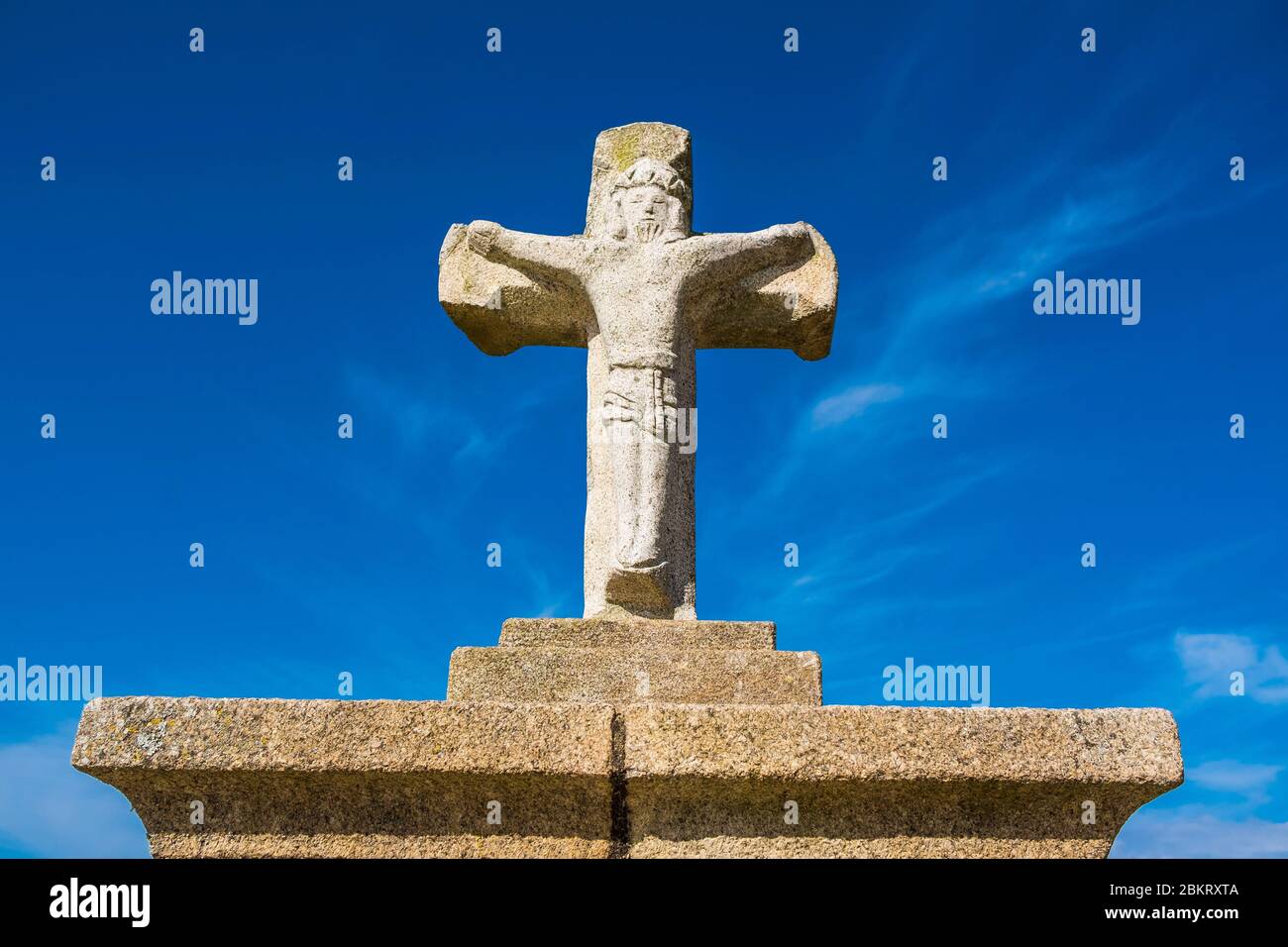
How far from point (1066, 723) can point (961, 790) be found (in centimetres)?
48

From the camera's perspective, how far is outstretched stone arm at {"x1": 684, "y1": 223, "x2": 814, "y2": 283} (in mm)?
5465

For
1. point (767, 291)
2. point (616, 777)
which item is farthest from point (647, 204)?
point (616, 777)

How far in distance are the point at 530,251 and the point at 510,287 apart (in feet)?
0.94

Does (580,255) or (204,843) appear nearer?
(204,843)

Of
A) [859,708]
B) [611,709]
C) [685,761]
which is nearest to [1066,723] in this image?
[859,708]

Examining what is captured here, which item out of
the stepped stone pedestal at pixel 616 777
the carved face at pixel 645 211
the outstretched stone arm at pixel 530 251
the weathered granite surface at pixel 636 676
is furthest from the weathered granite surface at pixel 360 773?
the carved face at pixel 645 211

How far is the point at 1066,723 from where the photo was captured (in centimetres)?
394

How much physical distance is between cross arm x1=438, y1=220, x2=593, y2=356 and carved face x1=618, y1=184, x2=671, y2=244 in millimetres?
315

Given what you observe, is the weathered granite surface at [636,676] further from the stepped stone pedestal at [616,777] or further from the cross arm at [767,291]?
the cross arm at [767,291]

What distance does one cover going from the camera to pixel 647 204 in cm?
554

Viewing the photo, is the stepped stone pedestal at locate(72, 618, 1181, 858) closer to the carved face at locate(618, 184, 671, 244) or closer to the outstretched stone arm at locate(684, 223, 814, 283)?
the outstretched stone arm at locate(684, 223, 814, 283)

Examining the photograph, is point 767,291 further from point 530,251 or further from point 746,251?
point 530,251
